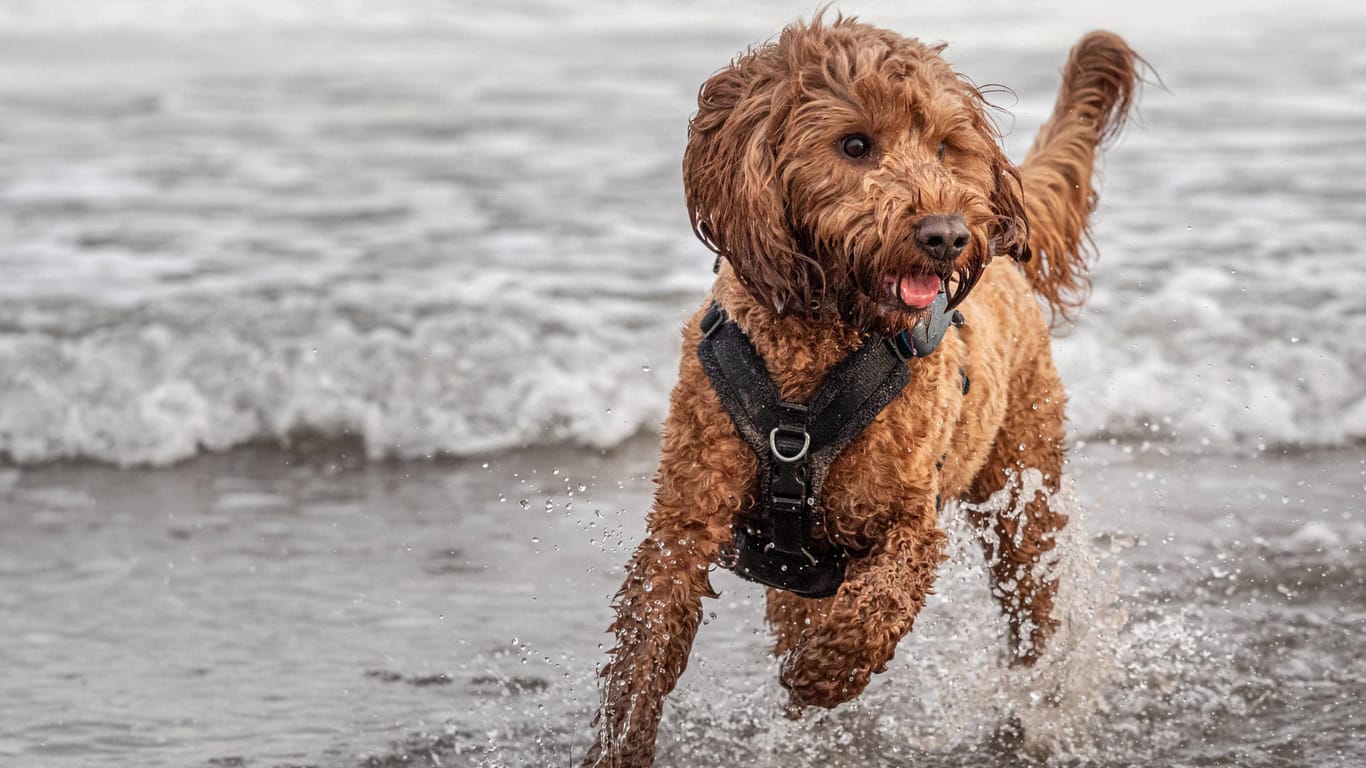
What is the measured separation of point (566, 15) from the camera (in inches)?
725

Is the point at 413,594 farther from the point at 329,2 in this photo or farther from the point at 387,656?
the point at 329,2

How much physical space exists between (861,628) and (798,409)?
0.53 meters

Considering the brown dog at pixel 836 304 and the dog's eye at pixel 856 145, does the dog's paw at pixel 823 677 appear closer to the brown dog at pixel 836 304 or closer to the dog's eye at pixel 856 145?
the brown dog at pixel 836 304

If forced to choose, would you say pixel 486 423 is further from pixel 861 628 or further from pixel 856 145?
pixel 856 145

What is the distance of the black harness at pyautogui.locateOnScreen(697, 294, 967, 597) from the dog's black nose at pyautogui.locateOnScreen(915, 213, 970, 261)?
0.47m

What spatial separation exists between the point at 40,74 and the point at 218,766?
1277 cm

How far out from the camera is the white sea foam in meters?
8.00

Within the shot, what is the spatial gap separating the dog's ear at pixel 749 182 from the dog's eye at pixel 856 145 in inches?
5.6

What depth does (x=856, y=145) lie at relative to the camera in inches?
137

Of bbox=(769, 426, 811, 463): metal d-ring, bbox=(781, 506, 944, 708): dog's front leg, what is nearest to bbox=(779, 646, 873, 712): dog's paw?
bbox=(781, 506, 944, 708): dog's front leg

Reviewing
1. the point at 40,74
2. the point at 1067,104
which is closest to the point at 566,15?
the point at 40,74

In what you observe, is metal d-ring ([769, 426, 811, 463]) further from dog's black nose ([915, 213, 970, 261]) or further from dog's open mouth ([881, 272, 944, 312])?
dog's black nose ([915, 213, 970, 261])

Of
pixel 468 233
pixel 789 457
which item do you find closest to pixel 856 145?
pixel 789 457

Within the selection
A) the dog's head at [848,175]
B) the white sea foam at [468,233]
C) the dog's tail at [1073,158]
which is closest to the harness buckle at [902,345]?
the dog's head at [848,175]
